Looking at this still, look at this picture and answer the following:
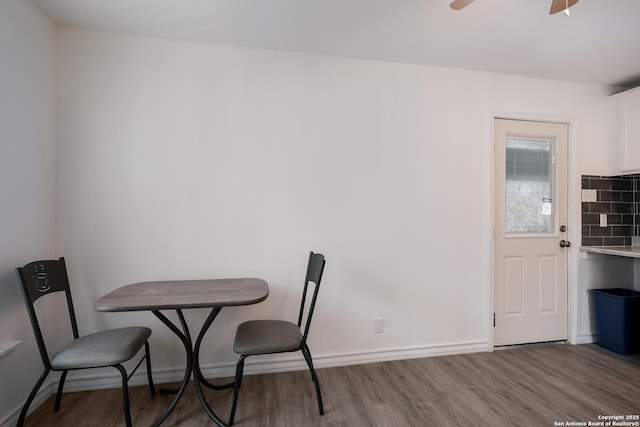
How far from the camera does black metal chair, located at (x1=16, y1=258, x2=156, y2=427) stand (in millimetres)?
1518

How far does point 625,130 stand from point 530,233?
4.40ft

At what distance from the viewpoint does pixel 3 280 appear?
1660 mm

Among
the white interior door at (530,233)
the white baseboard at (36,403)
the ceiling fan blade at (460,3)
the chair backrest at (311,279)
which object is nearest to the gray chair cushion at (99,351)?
the white baseboard at (36,403)

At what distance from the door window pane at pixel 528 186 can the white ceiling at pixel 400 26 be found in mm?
725

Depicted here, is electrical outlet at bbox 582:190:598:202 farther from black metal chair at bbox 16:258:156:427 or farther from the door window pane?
black metal chair at bbox 16:258:156:427

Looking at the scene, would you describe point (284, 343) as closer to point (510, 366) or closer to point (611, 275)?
point (510, 366)

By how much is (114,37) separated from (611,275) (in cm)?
485

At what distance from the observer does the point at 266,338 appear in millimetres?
1797

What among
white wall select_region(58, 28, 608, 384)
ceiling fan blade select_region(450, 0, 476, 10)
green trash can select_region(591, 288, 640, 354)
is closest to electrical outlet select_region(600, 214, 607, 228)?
white wall select_region(58, 28, 608, 384)

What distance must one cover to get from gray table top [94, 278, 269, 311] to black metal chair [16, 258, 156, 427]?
0.85 feet

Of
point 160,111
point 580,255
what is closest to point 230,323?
point 160,111

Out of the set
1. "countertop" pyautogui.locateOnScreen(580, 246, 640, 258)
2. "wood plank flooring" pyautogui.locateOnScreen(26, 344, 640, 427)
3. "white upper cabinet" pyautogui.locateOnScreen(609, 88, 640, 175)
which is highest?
"white upper cabinet" pyautogui.locateOnScreen(609, 88, 640, 175)

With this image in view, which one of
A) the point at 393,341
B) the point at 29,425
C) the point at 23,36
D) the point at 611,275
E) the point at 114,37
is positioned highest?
the point at 114,37

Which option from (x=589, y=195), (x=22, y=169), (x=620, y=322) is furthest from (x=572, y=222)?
(x=22, y=169)
